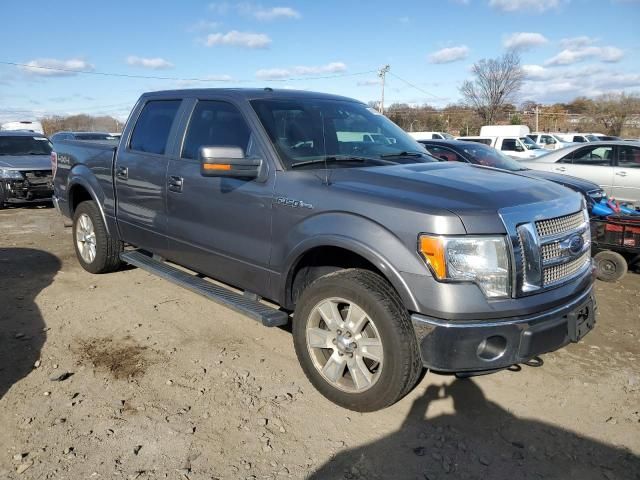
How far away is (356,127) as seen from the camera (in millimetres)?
4246

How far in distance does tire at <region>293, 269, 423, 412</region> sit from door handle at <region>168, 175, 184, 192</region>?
161 centimetres

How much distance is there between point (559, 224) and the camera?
10.2 feet

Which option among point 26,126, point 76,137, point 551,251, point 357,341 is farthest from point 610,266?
point 26,126

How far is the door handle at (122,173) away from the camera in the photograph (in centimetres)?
504

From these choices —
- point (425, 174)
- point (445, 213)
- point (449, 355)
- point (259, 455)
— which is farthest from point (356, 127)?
point (259, 455)

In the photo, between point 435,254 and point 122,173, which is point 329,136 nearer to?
point 435,254

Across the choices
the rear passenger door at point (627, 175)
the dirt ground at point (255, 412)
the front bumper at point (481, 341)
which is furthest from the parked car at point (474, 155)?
the front bumper at point (481, 341)

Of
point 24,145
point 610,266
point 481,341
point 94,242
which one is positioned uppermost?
point 24,145

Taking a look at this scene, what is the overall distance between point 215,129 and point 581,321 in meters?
2.99

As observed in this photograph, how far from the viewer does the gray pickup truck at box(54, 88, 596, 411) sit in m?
2.78

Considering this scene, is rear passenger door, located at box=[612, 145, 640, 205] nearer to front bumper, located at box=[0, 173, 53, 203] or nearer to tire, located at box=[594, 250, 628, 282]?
tire, located at box=[594, 250, 628, 282]

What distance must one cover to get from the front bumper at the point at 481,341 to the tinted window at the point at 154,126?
118 inches

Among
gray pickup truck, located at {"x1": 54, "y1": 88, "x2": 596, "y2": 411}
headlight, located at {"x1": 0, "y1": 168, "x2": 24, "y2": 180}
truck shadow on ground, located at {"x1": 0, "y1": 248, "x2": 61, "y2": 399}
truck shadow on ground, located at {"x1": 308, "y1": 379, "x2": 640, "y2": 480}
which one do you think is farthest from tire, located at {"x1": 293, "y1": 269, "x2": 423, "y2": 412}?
headlight, located at {"x1": 0, "y1": 168, "x2": 24, "y2": 180}

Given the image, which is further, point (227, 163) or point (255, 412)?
point (227, 163)
